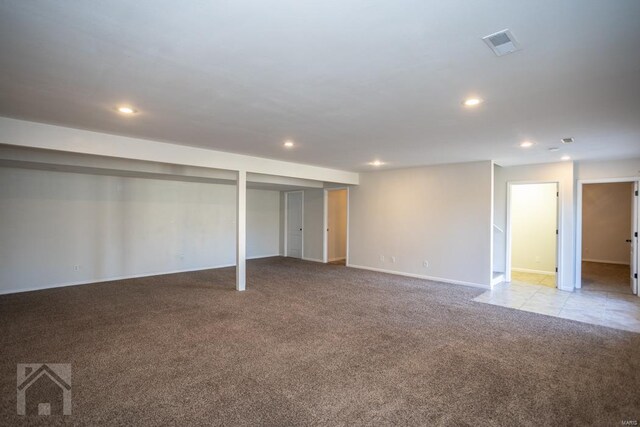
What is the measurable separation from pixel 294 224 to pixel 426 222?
4.50 meters

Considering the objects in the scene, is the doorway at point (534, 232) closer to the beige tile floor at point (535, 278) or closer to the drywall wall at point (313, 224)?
the beige tile floor at point (535, 278)

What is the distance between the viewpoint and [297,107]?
3.21 meters

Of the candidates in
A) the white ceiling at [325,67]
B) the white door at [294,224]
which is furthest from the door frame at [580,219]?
the white door at [294,224]

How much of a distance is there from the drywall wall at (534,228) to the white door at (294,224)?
19.2ft

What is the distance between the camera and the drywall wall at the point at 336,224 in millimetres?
9555

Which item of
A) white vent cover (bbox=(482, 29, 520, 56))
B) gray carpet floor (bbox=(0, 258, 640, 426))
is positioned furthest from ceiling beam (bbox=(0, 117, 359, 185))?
white vent cover (bbox=(482, 29, 520, 56))

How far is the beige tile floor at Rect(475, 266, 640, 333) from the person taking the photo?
4.45 meters

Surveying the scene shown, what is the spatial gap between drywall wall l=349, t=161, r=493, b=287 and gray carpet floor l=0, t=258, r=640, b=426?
1.34 meters

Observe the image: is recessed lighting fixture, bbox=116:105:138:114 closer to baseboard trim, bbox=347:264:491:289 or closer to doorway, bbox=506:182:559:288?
baseboard trim, bbox=347:264:491:289

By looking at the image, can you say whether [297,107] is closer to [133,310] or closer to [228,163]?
[228,163]

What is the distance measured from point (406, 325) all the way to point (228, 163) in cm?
395

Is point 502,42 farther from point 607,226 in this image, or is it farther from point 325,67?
point 607,226

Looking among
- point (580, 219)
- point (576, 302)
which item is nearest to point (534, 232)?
point (580, 219)

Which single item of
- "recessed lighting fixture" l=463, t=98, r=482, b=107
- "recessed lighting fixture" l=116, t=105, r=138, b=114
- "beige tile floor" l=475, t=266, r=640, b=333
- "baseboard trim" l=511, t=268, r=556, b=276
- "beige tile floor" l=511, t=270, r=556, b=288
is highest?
"recessed lighting fixture" l=116, t=105, r=138, b=114
